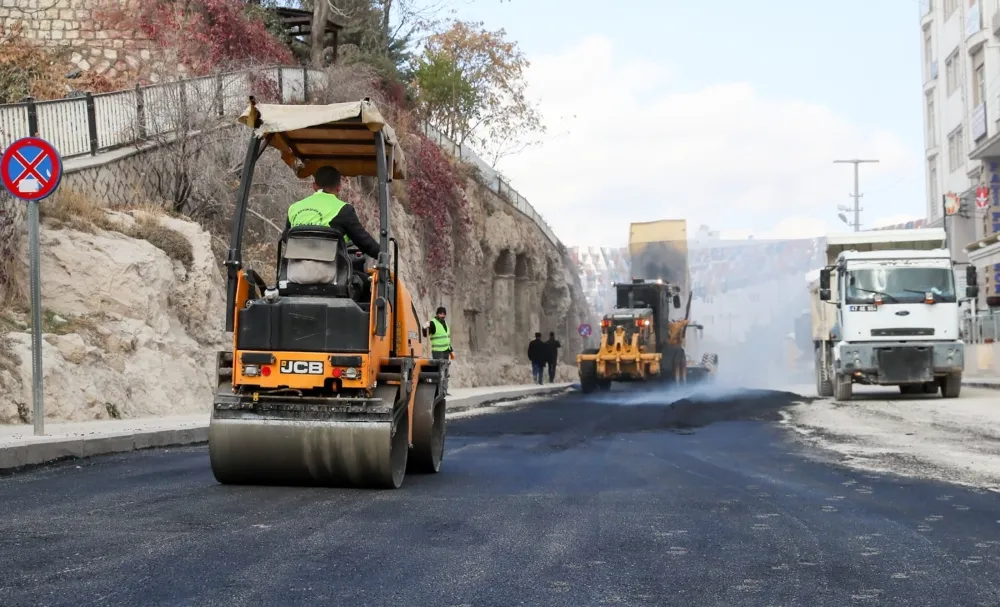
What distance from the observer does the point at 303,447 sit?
8023 millimetres

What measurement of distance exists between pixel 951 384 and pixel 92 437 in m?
17.9

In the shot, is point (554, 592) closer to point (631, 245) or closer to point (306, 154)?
point (306, 154)

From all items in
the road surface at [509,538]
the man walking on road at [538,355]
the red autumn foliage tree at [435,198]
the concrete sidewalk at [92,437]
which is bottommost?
the road surface at [509,538]

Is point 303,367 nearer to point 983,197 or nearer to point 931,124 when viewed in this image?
point 983,197

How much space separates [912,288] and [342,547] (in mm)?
19227

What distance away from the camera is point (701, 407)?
21.9 m

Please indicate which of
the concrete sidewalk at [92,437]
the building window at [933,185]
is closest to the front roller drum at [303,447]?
the concrete sidewalk at [92,437]

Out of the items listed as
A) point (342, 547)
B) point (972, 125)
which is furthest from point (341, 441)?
point (972, 125)

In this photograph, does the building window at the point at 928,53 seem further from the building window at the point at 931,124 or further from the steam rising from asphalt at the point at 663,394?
the steam rising from asphalt at the point at 663,394

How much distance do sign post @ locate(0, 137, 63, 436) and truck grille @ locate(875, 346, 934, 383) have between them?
16.5 m

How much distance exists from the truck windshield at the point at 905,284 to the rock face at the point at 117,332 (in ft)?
40.4

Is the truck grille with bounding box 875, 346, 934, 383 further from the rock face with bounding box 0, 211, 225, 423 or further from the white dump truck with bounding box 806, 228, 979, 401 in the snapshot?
the rock face with bounding box 0, 211, 225, 423

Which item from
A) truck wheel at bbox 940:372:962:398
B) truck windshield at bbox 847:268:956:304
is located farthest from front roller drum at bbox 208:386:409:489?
truck wheel at bbox 940:372:962:398

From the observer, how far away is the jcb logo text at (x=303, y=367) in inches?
316
